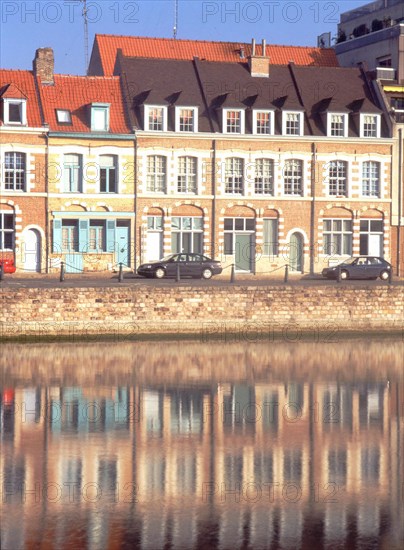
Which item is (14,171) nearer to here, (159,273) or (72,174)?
(72,174)

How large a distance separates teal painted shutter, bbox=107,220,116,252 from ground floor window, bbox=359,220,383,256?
39.3 ft

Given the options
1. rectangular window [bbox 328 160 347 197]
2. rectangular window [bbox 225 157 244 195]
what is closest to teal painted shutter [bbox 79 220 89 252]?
rectangular window [bbox 225 157 244 195]

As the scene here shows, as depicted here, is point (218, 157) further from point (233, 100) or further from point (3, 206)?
point (3, 206)

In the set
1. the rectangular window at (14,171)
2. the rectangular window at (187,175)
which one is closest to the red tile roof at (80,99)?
the rectangular window at (14,171)

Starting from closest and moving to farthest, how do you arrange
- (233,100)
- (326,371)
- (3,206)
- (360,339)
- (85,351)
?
(326,371) → (85,351) → (360,339) → (3,206) → (233,100)

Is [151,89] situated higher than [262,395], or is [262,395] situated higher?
[151,89]

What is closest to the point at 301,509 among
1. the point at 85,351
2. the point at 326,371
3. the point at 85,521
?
the point at 85,521

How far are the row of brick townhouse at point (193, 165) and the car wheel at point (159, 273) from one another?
4.64 metres

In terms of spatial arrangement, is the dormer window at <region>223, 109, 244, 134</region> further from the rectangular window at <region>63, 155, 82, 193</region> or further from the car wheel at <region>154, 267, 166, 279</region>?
the car wheel at <region>154, 267, 166, 279</region>

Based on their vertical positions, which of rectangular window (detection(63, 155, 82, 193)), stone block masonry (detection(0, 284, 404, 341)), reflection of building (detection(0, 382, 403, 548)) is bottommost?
reflection of building (detection(0, 382, 403, 548))

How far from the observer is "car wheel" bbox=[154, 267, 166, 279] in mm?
50281

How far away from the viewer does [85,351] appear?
3728 cm

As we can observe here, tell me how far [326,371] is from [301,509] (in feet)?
49.4

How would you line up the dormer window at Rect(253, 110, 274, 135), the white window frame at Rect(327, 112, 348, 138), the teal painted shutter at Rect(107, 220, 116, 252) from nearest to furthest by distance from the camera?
the teal painted shutter at Rect(107, 220, 116, 252) → the dormer window at Rect(253, 110, 274, 135) → the white window frame at Rect(327, 112, 348, 138)
